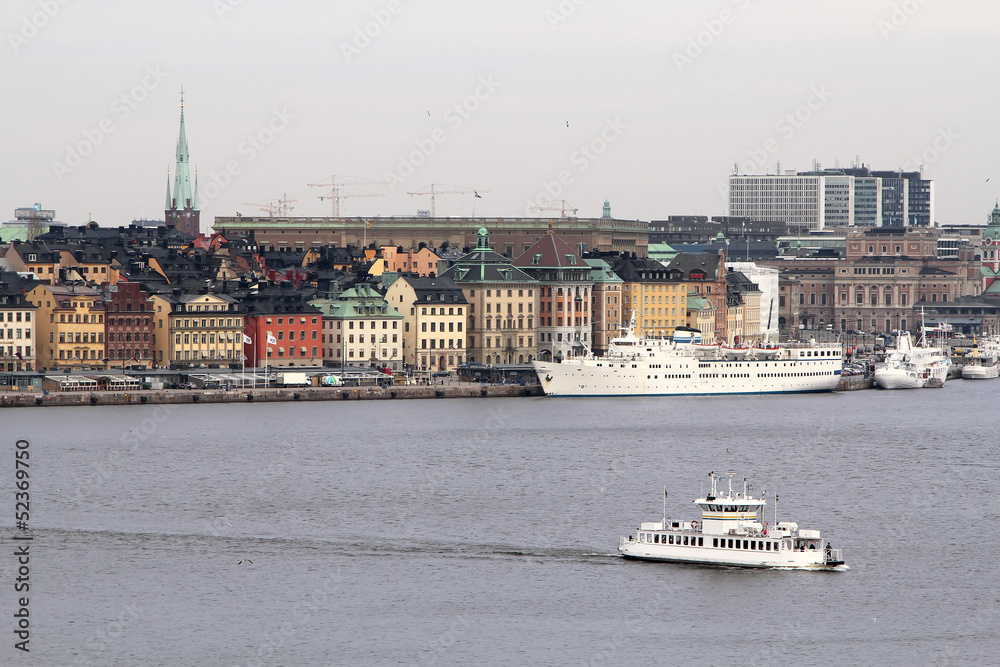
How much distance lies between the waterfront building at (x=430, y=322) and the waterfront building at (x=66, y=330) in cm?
1555

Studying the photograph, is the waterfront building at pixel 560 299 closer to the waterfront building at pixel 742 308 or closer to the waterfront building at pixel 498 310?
the waterfront building at pixel 498 310

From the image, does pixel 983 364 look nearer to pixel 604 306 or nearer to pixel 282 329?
pixel 604 306

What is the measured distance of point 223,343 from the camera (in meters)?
94.0

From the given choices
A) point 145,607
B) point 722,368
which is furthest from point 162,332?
point 145,607

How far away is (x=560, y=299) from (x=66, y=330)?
28.1m

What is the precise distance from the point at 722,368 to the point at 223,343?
22.9m

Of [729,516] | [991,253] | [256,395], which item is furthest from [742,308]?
[729,516]

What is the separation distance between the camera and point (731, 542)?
4419 centimetres

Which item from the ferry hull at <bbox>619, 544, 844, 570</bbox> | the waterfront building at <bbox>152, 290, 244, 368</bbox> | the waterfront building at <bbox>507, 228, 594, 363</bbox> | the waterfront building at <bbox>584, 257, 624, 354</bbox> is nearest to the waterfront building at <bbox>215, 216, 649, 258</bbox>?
the waterfront building at <bbox>584, 257, 624, 354</bbox>

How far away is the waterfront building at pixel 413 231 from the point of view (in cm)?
14125

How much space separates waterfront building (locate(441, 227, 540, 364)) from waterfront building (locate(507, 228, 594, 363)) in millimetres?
397

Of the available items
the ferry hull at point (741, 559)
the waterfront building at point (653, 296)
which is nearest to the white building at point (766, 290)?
the waterfront building at point (653, 296)

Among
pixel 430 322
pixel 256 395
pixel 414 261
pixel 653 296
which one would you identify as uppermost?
pixel 414 261

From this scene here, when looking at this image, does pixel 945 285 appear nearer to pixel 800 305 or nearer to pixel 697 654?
pixel 800 305
